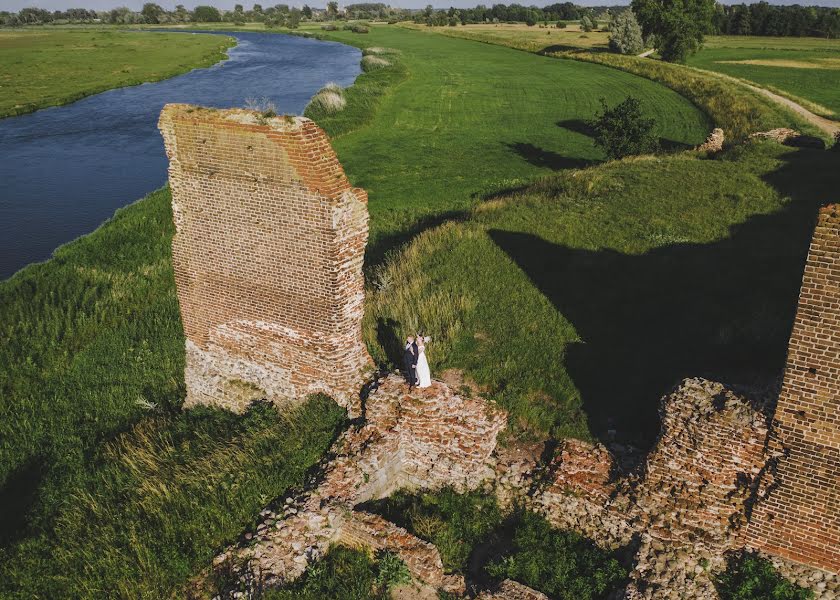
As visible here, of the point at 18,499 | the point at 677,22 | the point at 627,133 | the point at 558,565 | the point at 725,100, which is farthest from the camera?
the point at 677,22

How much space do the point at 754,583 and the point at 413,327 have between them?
7.03 metres

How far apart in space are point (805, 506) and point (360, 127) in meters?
35.1

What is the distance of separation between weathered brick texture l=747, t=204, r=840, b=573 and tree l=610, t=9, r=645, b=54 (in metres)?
63.1

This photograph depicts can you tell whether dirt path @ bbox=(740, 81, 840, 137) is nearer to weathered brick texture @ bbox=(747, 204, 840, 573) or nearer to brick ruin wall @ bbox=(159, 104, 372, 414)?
weathered brick texture @ bbox=(747, 204, 840, 573)

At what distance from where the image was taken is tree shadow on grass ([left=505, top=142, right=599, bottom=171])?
3044 cm

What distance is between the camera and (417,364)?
910cm

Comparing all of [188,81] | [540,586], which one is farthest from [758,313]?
[188,81]

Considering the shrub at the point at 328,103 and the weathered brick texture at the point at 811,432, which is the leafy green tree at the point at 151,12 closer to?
the shrub at the point at 328,103

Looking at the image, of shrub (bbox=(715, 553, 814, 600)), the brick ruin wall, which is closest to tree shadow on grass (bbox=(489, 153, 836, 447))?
shrub (bbox=(715, 553, 814, 600))

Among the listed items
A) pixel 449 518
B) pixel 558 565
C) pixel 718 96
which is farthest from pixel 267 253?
pixel 718 96

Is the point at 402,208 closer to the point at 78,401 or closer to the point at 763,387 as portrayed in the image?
the point at 78,401

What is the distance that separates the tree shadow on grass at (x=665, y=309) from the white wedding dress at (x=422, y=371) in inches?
113

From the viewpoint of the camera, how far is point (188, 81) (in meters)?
57.1

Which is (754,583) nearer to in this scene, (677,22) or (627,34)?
(677,22)
